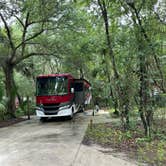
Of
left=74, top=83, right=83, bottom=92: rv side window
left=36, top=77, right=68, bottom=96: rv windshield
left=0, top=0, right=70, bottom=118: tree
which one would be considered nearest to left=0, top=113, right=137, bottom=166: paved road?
left=0, top=0, right=70, bottom=118: tree

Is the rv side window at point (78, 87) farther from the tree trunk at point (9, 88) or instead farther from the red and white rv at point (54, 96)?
the tree trunk at point (9, 88)

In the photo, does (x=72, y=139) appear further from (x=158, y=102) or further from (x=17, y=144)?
(x=158, y=102)

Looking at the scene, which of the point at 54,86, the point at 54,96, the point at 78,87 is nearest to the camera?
the point at 54,96

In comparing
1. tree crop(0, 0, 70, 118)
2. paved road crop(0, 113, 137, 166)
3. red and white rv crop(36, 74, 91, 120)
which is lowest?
paved road crop(0, 113, 137, 166)

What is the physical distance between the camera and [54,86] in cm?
2008

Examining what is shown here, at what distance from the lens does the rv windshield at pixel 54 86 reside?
20.0m

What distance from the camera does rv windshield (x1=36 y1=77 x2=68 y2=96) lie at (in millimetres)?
20000

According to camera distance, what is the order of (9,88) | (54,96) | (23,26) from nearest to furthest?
(54,96)
(23,26)
(9,88)

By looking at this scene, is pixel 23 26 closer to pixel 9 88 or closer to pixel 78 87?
pixel 9 88

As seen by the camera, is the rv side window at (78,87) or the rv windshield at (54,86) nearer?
the rv windshield at (54,86)

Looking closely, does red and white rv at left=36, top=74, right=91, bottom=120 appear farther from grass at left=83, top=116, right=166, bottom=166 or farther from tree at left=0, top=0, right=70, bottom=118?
grass at left=83, top=116, right=166, bottom=166

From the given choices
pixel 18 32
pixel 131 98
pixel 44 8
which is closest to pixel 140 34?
pixel 131 98

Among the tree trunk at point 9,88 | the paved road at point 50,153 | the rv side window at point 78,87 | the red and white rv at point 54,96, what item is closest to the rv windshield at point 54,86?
the red and white rv at point 54,96

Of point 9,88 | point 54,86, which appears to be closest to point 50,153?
point 54,86
